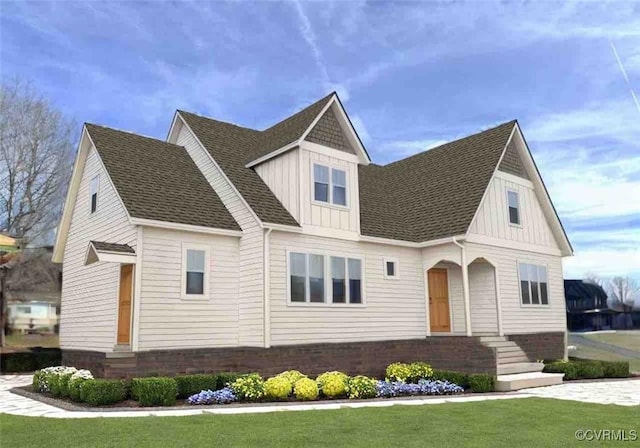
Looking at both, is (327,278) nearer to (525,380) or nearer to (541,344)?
(525,380)

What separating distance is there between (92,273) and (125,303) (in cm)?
236

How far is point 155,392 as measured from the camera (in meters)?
11.6

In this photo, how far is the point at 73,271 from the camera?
57.4 feet

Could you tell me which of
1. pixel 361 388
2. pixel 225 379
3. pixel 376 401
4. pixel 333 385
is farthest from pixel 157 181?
pixel 376 401

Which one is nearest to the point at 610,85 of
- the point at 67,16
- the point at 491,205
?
the point at 491,205

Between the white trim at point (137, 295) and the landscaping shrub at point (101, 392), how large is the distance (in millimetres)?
1323

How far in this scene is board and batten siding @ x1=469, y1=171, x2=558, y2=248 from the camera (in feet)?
61.2

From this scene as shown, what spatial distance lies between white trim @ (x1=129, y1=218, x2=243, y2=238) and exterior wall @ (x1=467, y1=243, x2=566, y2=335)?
787 centimetres

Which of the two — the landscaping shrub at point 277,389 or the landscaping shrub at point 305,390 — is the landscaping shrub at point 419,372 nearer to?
the landscaping shrub at point 305,390

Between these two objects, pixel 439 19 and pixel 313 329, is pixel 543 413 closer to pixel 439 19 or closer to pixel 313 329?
pixel 313 329

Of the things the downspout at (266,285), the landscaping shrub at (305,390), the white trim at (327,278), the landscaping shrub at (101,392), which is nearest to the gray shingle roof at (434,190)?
the white trim at (327,278)

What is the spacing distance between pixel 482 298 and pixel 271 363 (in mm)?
8367

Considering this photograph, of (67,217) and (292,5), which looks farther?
(67,217)

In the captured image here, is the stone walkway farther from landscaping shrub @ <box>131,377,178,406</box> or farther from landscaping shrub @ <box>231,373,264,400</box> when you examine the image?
landscaping shrub @ <box>231,373,264,400</box>
